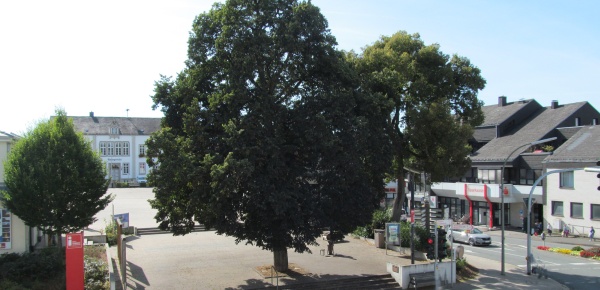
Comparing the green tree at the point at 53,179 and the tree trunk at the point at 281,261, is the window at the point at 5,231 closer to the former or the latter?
the green tree at the point at 53,179

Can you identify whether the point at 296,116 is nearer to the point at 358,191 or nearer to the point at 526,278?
the point at 358,191

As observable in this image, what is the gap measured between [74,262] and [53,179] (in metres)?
5.14

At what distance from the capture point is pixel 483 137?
55.9 metres

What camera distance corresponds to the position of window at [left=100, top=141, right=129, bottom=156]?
76.4m

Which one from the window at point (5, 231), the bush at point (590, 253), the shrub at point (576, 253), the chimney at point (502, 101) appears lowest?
the shrub at point (576, 253)

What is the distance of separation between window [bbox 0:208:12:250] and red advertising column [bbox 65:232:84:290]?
6759 mm

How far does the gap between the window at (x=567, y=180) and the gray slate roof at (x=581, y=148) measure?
133cm

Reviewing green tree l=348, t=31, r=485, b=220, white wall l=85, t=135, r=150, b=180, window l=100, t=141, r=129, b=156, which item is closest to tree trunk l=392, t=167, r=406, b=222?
green tree l=348, t=31, r=485, b=220

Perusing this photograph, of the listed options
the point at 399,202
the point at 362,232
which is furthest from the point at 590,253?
the point at 362,232

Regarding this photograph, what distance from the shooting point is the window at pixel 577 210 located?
137ft

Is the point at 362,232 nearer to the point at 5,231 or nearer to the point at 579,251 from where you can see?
the point at 579,251

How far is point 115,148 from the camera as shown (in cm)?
7725

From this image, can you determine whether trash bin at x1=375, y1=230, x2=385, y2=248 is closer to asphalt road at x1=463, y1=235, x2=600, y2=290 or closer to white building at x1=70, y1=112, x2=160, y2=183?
asphalt road at x1=463, y1=235, x2=600, y2=290

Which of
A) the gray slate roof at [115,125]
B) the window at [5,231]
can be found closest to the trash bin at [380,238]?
the window at [5,231]
